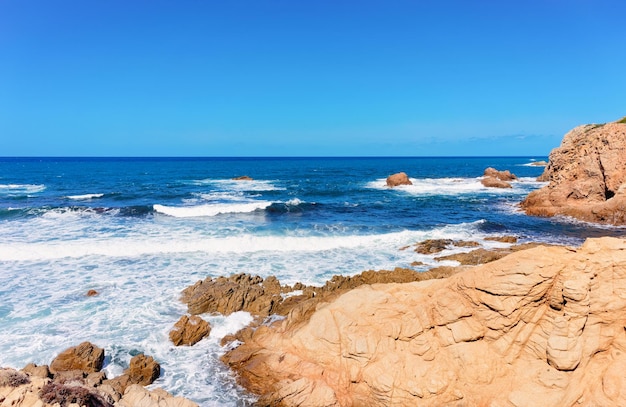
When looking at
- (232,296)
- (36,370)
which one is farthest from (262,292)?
(36,370)

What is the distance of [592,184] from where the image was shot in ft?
98.0

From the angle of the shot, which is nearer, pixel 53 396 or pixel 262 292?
pixel 53 396

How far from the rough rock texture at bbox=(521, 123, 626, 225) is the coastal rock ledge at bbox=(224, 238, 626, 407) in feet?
78.2

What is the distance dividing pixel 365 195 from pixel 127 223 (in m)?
25.7

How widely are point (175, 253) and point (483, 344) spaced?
51.4ft

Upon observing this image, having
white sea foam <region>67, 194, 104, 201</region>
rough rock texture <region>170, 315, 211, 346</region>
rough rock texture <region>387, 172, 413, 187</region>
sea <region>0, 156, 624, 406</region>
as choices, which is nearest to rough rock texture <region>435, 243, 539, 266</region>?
sea <region>0, 156, 624, 406</region>

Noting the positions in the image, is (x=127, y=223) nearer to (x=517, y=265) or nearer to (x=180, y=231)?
(x=180, y=231)

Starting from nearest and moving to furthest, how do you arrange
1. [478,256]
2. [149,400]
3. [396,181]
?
[149,400]
[478,256]
[396,181]

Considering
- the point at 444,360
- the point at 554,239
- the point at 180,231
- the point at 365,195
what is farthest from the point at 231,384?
the point at 365,195

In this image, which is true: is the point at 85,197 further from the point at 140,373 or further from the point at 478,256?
the point at 478,256

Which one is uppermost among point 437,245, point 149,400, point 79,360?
point 437,245

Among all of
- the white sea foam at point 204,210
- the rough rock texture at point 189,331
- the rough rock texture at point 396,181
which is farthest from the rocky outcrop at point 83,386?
the rough rock texture at point 396,181

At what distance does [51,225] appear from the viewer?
25.6 meters

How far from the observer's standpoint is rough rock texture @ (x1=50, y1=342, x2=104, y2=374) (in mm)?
9352
